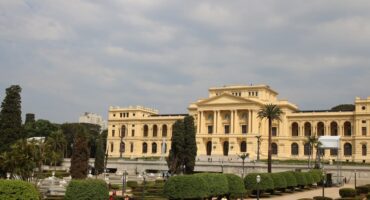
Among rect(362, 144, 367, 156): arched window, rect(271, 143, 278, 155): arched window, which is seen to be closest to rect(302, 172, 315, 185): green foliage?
rect(362, 144, 367, 156): arched window

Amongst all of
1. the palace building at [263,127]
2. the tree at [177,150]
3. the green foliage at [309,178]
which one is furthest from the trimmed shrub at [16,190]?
the palace building at [263,127]

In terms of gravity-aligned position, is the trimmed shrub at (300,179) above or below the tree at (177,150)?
below

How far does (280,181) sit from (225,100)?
5400 cm

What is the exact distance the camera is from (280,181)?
53875 mm

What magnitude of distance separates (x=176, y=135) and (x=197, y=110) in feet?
147

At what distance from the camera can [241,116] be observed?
10625 cm

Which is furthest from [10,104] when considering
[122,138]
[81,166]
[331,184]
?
[122,138]

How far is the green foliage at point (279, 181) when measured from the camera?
5322cm

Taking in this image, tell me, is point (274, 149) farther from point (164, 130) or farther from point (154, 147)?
point (154, 147)

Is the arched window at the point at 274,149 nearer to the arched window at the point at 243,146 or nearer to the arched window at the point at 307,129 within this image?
the arched window at the point at 243,146

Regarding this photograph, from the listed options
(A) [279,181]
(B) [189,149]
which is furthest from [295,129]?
(A) [279,181]

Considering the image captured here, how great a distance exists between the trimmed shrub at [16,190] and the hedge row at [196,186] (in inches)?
586

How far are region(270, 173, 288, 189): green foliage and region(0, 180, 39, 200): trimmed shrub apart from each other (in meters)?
32.1

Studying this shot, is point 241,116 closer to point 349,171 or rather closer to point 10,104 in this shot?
point 349,171
